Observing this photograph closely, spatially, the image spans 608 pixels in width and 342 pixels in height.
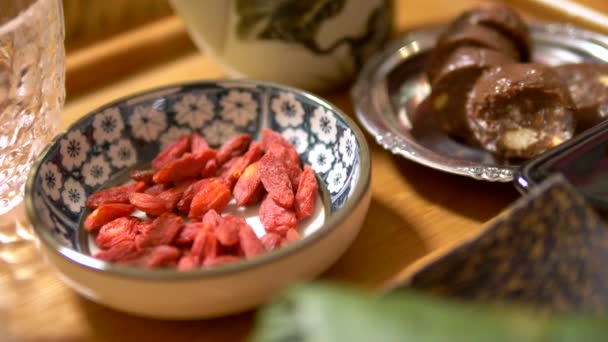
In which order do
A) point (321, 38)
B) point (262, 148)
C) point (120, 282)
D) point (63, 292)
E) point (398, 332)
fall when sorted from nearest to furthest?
point (398, 332) < point (120, 282) < point (63, 292) < point (262, 148) < point (321, 38)

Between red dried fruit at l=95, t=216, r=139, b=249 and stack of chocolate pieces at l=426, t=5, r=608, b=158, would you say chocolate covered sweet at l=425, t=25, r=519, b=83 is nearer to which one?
stack of chocolate pieces at l=426, t=5, r=608, b=158

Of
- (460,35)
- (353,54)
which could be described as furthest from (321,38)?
(460,35)

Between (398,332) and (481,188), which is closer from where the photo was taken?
(398,332)

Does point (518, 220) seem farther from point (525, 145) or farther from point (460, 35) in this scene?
point (460, 35)

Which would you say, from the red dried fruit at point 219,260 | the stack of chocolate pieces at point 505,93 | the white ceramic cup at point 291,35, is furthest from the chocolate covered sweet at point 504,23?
the red dried fruit at point 219,260

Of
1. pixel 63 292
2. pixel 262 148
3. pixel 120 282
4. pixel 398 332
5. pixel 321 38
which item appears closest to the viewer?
pixel 398 332

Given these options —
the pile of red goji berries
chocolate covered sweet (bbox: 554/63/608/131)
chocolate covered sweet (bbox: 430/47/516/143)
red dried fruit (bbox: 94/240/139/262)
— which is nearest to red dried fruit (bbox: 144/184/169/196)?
the pile of red goji berries
